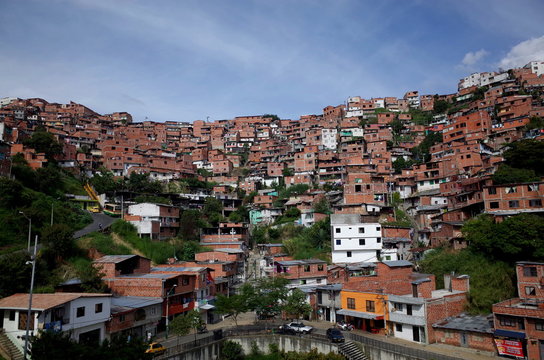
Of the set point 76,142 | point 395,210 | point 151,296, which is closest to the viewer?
point 151,296

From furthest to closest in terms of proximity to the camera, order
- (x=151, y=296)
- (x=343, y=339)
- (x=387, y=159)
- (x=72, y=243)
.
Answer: (x=387, y=159), (x=72, y=243), (x=151, y=296), (x=343, y=339)

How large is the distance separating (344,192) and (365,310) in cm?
2530

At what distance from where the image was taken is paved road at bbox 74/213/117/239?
43287 mm

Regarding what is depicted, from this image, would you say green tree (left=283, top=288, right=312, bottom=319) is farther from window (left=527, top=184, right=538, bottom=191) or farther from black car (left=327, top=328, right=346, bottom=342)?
window (left=527, top=184, right=538, bottom=191)

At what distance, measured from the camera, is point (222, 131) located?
4301 inches

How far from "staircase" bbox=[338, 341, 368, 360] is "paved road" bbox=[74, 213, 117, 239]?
28.9 metres

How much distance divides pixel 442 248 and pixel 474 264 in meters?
7.07

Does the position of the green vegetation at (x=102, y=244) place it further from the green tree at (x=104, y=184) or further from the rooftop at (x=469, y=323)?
the rooftop at (x=469, y=323)

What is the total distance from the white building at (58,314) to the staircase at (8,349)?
222 millimetres

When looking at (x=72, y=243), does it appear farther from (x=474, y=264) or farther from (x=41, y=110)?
(x=41, y=110)

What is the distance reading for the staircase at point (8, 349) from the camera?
22.4m

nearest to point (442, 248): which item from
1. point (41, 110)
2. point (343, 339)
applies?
point (343, 339)

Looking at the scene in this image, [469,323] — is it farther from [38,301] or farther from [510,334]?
[38,301]

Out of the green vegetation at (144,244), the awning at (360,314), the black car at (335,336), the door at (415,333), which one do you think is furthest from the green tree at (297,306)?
the green vegetation at (144,244)
